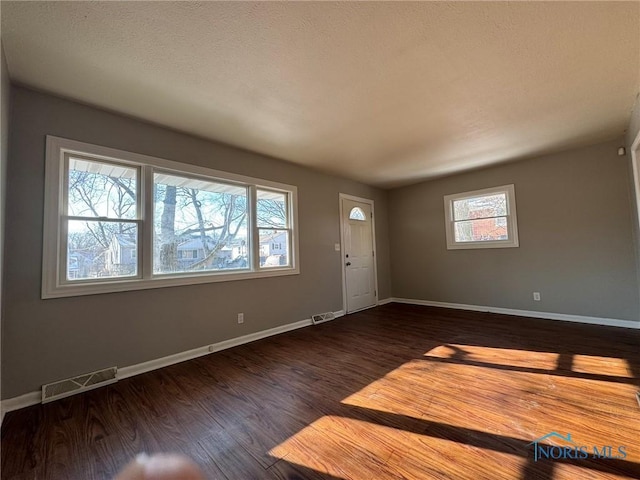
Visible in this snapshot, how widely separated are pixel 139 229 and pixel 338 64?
7.73 ft

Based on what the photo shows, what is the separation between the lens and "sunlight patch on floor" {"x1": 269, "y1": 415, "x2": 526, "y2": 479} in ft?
4.23

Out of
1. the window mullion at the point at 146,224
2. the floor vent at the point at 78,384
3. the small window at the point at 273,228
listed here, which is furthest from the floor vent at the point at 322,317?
the floor vent at the point at 78,384

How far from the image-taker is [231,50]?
177cm

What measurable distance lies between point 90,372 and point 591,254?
235 inches

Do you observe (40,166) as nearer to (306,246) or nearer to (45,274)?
(45,274)

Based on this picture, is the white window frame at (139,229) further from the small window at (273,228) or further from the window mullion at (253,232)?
→ the small window at (273,228)

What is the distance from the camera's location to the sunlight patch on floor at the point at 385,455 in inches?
50.8

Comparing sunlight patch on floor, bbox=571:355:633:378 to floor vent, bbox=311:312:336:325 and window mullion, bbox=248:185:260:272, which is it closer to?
floor vent, bbox=311:312:336:325

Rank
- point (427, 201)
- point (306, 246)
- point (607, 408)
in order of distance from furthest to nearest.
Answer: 1. point (427, 201)
2. point (306, 246)
3. point (607, 408)

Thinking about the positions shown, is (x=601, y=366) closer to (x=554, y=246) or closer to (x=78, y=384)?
(x=554, y=246)

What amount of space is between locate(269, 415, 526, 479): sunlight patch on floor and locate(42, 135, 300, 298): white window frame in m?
2.00

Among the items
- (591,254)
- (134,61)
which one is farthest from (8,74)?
(591,254)

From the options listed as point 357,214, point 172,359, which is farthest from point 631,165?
point 172,359

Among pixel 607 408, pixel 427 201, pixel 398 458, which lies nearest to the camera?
pixel 398 458
